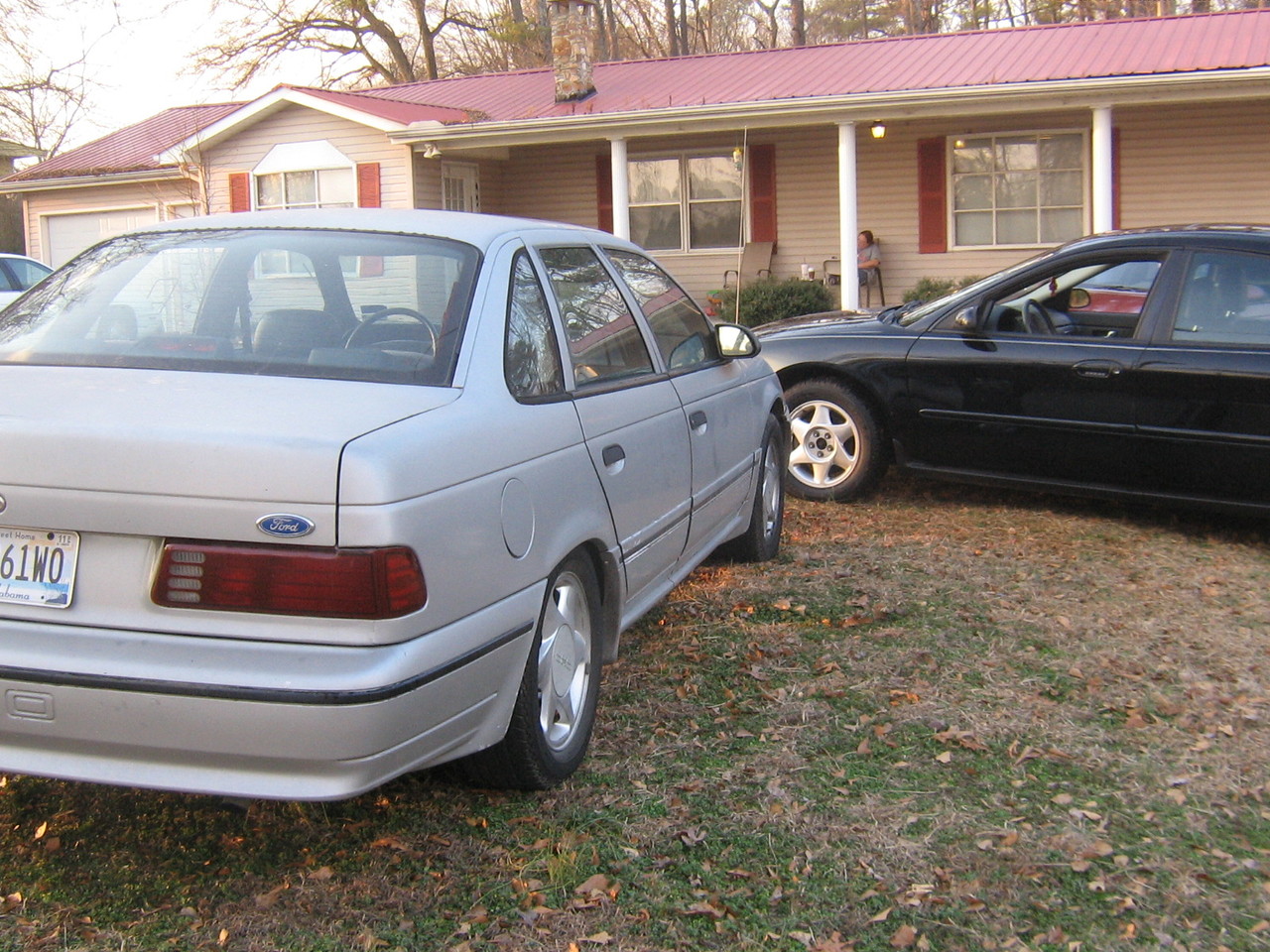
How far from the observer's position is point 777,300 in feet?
53.6

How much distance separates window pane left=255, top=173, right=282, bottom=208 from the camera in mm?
19078

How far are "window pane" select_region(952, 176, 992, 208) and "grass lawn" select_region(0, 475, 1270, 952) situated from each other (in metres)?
13.1

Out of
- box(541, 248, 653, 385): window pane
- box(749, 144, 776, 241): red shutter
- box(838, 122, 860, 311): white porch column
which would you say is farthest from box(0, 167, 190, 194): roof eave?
box(541, 248, 653, 385): window pane

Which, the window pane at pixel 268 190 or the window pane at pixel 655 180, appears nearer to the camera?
the window pane at pixel 655 180

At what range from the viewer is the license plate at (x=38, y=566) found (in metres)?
2.71

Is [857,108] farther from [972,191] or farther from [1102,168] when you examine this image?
[1102,168]

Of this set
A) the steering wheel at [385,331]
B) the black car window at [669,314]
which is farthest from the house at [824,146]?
the steering wheel at [385,331]

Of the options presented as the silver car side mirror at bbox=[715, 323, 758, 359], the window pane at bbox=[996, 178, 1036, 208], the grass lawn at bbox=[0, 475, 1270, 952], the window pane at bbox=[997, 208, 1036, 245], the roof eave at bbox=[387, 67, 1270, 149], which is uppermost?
the roof eave at bbox=[387, 67, 1270, 149]

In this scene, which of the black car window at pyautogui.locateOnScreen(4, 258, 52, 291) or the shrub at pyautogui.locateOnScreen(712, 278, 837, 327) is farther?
the shrub at pyautogui.locateOnScreen(712, 278, 837, 327)

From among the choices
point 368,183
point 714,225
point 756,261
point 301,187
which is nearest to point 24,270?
point 301,187

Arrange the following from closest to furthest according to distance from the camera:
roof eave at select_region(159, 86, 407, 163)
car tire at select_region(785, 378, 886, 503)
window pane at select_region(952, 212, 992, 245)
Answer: car tire at select_region(785, 378, 886, 503) < window pane at select_region(952, 212, 992, 245) < roof eave at select_region(159, 86, 407, 163)

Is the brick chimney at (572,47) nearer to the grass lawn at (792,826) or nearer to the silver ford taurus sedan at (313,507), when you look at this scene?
the grass lawn at (792,826)

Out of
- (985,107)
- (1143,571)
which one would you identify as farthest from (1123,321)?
(985,107)

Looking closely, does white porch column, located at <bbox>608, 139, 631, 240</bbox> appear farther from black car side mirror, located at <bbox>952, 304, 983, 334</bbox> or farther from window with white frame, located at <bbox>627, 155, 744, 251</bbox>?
black car side mirror, located at <bbox>952, 304, 983, 334</bbox>
